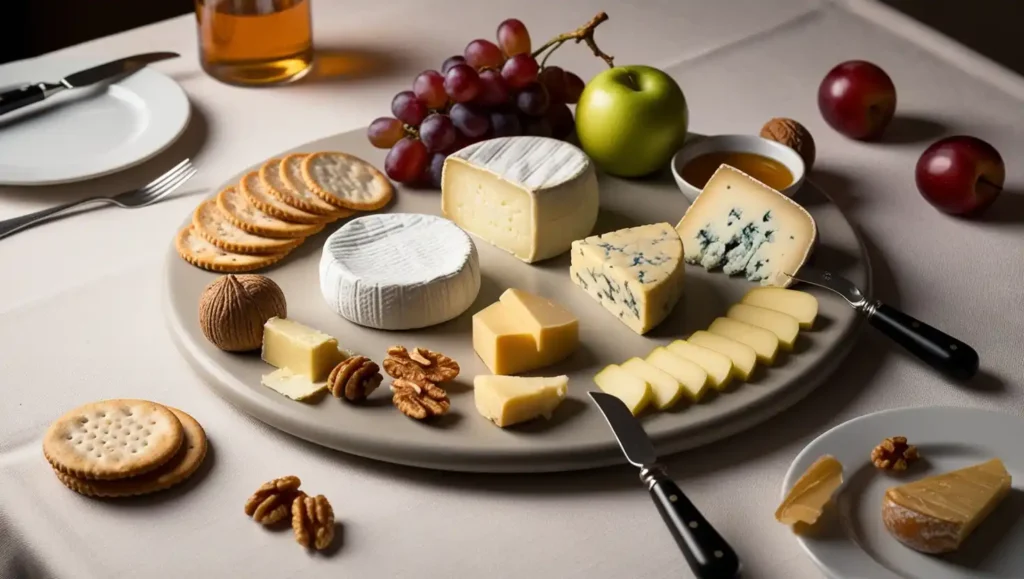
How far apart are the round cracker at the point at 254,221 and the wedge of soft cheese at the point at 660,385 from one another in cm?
67

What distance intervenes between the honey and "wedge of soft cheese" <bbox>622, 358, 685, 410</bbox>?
0.58m

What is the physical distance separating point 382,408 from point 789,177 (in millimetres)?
951

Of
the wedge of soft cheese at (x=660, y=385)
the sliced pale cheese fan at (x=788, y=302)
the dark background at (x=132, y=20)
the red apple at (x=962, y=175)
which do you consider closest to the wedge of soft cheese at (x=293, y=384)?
the wedge of soft cheese at (x=660, y=385)

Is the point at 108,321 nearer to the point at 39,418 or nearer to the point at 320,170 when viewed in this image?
the point at 39,418

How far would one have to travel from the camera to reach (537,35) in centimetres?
266

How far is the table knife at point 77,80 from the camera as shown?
7.41 feet

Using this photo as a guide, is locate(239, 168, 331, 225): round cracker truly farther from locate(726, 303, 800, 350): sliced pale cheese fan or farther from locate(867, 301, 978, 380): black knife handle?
locate(867, 301, 978, 380): black knife handle

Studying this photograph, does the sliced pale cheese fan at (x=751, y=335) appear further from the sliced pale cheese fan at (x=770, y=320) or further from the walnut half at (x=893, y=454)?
the walnut half at (x=893, y=454)

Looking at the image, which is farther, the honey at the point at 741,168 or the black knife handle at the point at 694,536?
the honey at the point at 741,168

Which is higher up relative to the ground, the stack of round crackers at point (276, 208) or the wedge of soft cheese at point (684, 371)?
the wedge of soft cheese at point (684, 371)

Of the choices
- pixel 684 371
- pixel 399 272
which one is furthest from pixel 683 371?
pixel 399 272

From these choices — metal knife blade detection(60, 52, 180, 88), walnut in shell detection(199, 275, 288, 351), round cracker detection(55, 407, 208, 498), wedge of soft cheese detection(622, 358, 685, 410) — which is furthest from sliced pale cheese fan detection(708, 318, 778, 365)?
metal knife blade detection(60, 52, 180, 88)

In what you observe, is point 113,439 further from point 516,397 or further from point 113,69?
point 113,69

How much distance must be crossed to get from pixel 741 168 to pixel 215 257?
38.8 inches
